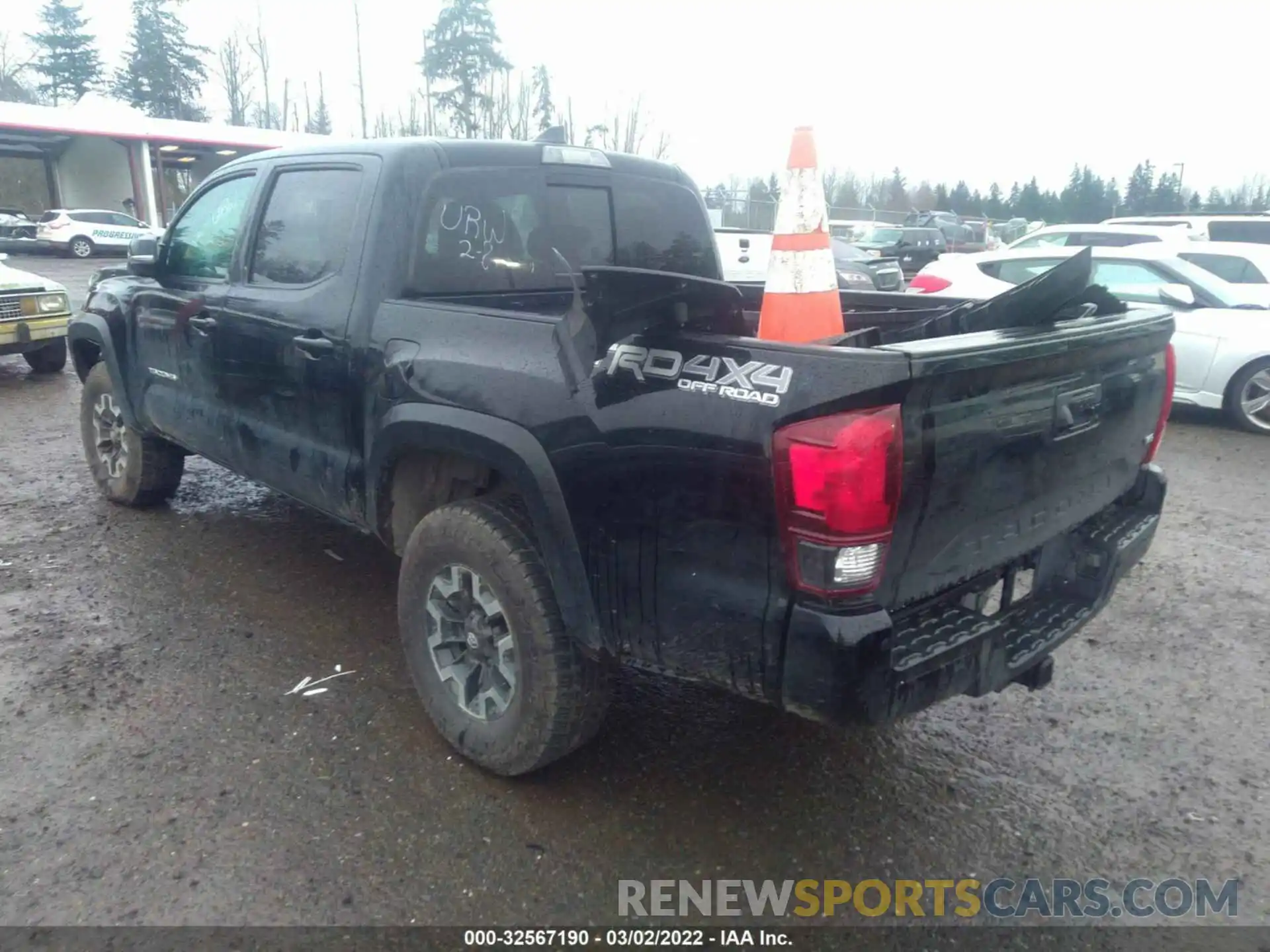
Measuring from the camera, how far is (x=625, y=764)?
3234 millimetres

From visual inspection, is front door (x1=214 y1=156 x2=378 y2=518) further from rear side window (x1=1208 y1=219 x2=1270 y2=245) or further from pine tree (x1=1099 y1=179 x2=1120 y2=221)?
pine tree (x1=1099 y1=179 x2=1120 y2=221)

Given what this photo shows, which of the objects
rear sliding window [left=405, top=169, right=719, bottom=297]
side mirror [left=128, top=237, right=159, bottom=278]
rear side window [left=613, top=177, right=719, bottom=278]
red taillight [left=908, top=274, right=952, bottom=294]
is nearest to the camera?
rear sliding window [left=405, top=169, right=719, bottom=297]

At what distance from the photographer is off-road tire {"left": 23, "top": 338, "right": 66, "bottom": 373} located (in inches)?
393

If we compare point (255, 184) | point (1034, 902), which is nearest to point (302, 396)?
point (255, 184)

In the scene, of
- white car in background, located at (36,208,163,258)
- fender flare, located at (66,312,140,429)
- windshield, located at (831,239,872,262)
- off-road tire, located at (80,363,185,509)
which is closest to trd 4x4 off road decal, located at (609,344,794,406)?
fender flare, located at (66,312,140,429)

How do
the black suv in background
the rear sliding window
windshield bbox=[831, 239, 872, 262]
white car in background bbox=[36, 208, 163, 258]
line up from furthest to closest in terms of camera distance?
the black suv in background, white car in background bbox=[36, 208, 163, 258], windshield bbox=[831, 239, 872, 262], the rear sliding window

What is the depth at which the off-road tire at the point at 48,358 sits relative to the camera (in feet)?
32.8

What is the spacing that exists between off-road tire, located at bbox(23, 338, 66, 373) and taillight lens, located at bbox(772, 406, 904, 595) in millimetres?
10068

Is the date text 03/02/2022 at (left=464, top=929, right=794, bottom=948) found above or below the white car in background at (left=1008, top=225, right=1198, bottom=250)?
below

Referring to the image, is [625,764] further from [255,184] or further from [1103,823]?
[255,184]

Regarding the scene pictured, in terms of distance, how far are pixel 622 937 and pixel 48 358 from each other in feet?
33.3

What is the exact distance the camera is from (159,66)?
167 feet

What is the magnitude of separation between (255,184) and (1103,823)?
4141 millimetres

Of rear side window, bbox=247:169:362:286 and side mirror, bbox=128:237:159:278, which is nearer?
rear side window, bbox=247:169:362:286
